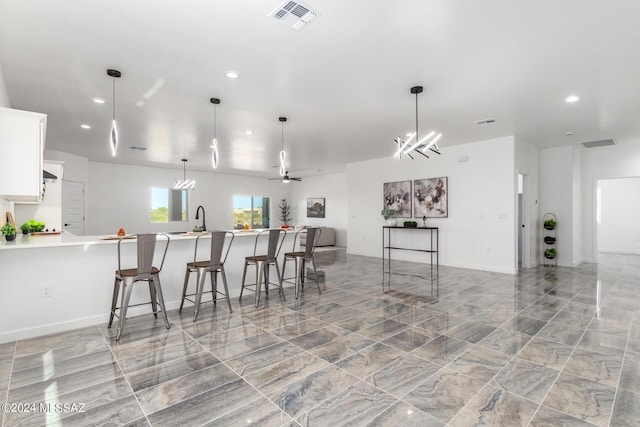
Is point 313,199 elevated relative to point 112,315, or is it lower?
elevated

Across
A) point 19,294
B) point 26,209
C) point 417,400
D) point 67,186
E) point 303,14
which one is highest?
point 303,14

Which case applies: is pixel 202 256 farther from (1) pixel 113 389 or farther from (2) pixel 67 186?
(2) pixel 67 186

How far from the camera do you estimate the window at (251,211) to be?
40.5ft

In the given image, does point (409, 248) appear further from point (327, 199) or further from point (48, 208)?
point (48, 208)

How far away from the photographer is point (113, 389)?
2258 millimetres

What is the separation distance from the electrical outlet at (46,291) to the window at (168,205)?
744cm

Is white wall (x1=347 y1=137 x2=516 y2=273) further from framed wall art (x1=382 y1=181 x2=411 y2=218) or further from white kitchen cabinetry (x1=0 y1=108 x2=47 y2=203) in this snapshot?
white kitchen cabinetry (x1=0 y1=108 x2=47 y2=203)

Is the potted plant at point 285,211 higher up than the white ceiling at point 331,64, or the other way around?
the white ceiling at point 331,64

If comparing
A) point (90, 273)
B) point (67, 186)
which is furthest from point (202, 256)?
point (67, 186)

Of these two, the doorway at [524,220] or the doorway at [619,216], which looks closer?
the doorway at [524,220]

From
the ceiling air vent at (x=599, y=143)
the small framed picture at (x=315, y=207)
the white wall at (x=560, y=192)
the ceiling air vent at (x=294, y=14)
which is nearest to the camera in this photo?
the ceiling air vent at (x=294, y=14)

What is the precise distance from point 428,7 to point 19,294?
14.8 feet

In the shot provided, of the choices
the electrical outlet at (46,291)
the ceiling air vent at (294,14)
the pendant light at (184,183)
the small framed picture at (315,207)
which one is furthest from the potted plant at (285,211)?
the ceiling air vent at (294,14)

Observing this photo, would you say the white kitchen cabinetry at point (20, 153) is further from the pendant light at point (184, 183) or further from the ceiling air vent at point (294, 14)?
the pendant light at point (184, 183)
